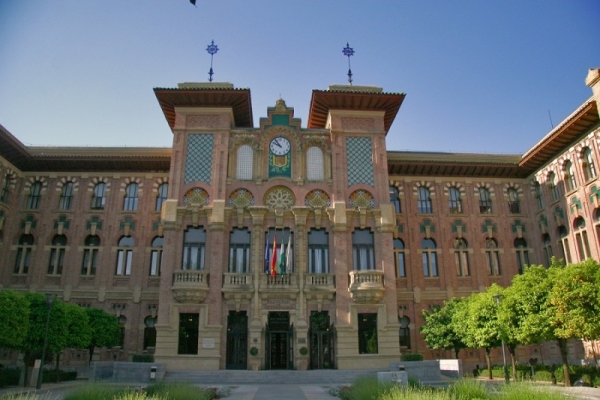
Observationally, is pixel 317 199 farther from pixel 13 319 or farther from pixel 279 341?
pixel 13 319

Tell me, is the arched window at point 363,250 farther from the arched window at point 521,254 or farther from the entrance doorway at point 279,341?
the arched window at point 521,254

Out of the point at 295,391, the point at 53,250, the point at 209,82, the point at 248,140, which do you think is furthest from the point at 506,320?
the point at 53,250

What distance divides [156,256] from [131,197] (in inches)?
214

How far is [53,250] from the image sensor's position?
3588cm

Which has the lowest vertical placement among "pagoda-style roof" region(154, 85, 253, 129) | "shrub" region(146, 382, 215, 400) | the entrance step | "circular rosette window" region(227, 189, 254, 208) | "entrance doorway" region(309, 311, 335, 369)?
the entrance step

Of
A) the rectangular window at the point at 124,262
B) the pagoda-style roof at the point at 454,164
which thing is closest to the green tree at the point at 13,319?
the rectangular window at the point at 124,262

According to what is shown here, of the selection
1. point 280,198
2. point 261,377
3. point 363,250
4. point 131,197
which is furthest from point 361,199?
point 131,197

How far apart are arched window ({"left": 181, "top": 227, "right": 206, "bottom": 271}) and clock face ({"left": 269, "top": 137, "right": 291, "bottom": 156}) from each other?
785cm

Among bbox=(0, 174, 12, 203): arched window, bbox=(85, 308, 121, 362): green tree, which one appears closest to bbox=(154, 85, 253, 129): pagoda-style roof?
bbox=(0, 174, 12, 203): arched window

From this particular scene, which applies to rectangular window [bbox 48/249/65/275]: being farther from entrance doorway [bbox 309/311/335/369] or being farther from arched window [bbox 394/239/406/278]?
arched window [bbox 394/239/406/278]

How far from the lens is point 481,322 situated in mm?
27203

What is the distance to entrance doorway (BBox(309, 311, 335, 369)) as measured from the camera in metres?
30.4

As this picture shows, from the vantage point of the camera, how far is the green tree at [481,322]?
86.8ft

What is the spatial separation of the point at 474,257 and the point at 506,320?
509 inches
